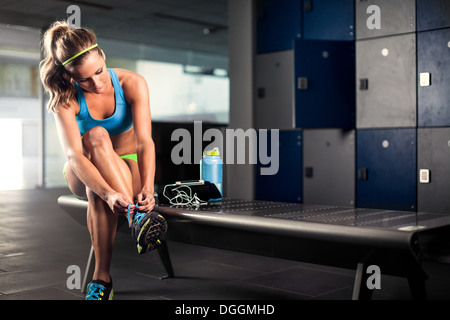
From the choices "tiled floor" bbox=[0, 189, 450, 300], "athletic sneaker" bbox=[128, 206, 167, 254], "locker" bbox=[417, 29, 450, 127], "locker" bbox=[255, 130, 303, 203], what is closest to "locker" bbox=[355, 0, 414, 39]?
"locker" bbox=[417, 29, 450, 127]

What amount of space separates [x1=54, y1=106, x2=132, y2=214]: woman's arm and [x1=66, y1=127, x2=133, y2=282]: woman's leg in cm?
3

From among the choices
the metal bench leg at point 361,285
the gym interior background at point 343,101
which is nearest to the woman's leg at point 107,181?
the metal bench leg at point 361,285

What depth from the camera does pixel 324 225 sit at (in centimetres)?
181

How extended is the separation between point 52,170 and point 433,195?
401 inches

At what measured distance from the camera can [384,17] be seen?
13.1 ft

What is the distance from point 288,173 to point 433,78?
151cm

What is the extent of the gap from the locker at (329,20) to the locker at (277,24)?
0.10 m

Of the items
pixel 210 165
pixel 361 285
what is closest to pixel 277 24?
pixel 210 165

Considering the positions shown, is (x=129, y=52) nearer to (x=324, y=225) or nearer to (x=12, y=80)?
(x=12, y=80)

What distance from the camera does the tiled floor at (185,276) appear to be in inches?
105

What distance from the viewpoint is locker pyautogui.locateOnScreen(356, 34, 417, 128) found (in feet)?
12.8

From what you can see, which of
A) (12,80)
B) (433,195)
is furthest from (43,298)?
(12,80)

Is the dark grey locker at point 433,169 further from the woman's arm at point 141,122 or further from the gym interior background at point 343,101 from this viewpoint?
the woman's arm at point 141,122

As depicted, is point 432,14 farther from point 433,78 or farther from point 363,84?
point 363,84
